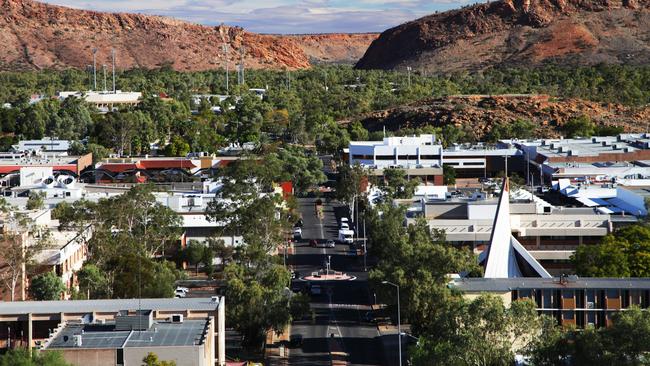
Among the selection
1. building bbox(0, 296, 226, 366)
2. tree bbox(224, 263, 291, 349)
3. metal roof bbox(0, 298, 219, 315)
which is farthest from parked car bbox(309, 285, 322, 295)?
metal roof bbox(0, 298, 219, 315)

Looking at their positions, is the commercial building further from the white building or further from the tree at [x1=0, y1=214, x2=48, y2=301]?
the tree at [x1=0, y1=214, x2=48, y2=301]

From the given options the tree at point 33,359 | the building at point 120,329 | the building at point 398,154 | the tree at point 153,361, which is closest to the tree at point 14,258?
the building at point 120,329

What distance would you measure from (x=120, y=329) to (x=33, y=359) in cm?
474

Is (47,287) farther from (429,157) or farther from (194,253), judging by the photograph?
(429,157)

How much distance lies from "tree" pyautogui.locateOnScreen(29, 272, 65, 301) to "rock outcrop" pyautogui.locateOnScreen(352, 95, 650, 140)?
296 feet

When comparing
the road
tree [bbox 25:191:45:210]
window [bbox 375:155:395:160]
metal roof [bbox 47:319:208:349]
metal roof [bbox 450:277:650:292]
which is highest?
metal roof [bbox 47:319:208:349]

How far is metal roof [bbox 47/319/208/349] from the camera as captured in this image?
39053 mm

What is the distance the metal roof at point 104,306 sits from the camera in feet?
147

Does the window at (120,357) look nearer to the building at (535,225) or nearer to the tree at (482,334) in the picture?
the tree at (482,334)

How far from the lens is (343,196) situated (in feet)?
302

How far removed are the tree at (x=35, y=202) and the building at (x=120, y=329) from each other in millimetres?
27973

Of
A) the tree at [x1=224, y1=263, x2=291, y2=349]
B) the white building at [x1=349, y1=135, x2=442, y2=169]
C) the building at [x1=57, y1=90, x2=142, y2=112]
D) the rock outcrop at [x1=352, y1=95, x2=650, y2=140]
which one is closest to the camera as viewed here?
the tree at [x1=224, y1=263, x2=291, y2=349]

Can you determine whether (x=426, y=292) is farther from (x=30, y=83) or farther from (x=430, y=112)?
(x=30, y=83)

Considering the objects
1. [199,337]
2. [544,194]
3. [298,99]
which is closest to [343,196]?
[544,194]
